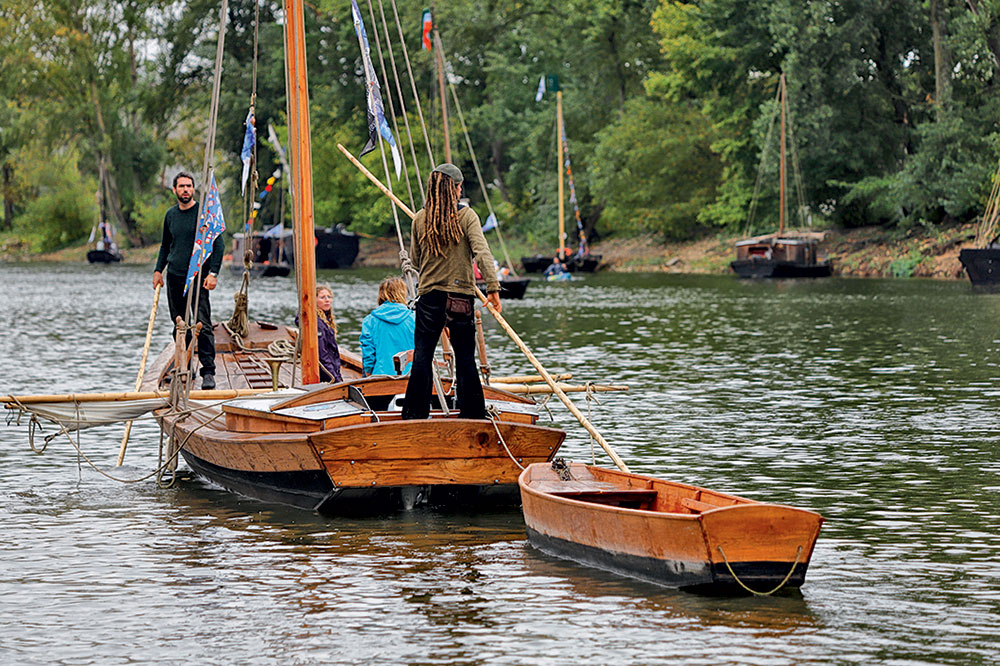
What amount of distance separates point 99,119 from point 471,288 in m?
83.5

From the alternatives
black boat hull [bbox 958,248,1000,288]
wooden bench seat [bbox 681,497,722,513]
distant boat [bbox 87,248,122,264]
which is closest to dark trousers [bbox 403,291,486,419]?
wooden bench seat [bbox 681,497,722,513]

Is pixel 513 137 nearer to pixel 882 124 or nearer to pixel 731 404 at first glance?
pixel 882 124

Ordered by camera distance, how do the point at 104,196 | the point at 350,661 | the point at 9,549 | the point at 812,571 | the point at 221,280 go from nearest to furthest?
the point at 350,661 < the point at 812,571 < the point at 9,549 < the point at 221,280 < the point at 104,196

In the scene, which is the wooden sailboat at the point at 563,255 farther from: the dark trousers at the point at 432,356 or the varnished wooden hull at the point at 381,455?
the dark trousers at the point at 432,356

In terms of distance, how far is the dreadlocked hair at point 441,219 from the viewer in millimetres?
11828

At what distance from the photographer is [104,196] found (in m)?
94.8

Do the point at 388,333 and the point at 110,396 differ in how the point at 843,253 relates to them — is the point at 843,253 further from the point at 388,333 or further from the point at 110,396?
the point at 110,396

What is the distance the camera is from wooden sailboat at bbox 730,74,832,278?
62625mm

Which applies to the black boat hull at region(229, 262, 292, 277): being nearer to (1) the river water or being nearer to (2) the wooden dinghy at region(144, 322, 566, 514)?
(1) the river water

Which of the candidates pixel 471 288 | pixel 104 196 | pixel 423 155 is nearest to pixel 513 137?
pixel 423 155

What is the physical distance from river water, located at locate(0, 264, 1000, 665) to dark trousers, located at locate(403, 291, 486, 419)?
3.00ft

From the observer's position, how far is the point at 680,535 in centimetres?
936

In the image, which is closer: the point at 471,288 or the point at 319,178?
the point at 471,288

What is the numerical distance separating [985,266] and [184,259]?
4108 cm
